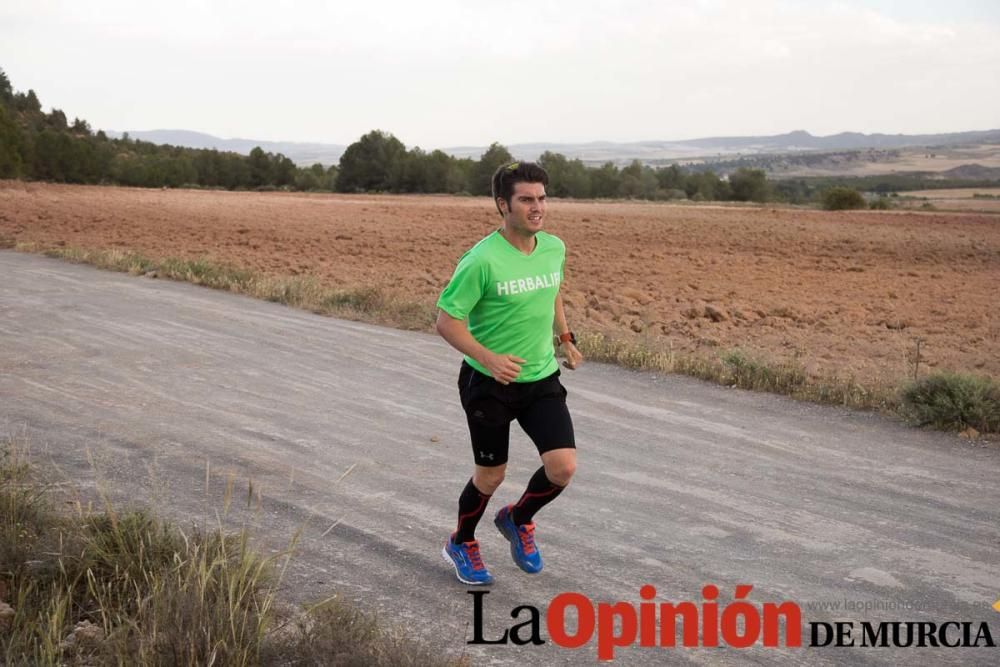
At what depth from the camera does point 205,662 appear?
12.9 ft

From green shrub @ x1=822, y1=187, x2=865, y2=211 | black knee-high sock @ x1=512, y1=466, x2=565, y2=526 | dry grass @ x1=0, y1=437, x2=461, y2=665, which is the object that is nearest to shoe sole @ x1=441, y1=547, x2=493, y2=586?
black knee-high sock @ x1=512, y1=466, x2=565, y2=526

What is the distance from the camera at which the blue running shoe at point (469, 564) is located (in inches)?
205

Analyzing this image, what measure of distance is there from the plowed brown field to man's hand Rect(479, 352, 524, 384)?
687 cm

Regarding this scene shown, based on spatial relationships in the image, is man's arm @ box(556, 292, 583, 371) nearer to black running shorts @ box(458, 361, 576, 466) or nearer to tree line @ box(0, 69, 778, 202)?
black running shorts @ box(458, 361, 576, 466)

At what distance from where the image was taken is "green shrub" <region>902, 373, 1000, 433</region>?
891 cm

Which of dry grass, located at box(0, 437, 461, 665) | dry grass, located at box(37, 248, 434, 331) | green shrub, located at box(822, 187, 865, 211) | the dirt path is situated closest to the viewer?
dry grass, located at box(0, 437, 461, 665)

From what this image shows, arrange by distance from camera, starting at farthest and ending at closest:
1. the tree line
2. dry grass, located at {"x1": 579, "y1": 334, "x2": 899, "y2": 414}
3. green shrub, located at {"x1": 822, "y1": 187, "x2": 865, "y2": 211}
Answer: the tree line, green shrub, located at {"x1": 822, "y1": 187, "x2": 865, "y2": 211}, dry grass, located at {"x1": 579, "y1": 334, "x2": 899, "y2": 414}

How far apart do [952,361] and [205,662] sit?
11214 mm

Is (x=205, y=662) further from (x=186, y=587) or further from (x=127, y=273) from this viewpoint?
(x=127, y=273)

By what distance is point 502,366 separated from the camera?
4.79 meters

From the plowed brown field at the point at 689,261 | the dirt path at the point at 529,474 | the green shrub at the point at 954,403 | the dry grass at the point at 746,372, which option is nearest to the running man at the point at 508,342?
the dirt path at the point at 529,474

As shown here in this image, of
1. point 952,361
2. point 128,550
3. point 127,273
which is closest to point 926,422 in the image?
point 952,361

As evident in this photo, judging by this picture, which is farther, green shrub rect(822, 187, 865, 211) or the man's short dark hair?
green shrub rect(822, 187, 865, 211)

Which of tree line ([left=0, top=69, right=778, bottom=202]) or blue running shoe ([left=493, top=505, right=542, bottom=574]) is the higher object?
tree line ([left=0, top=69, right=778, bottom=202])
